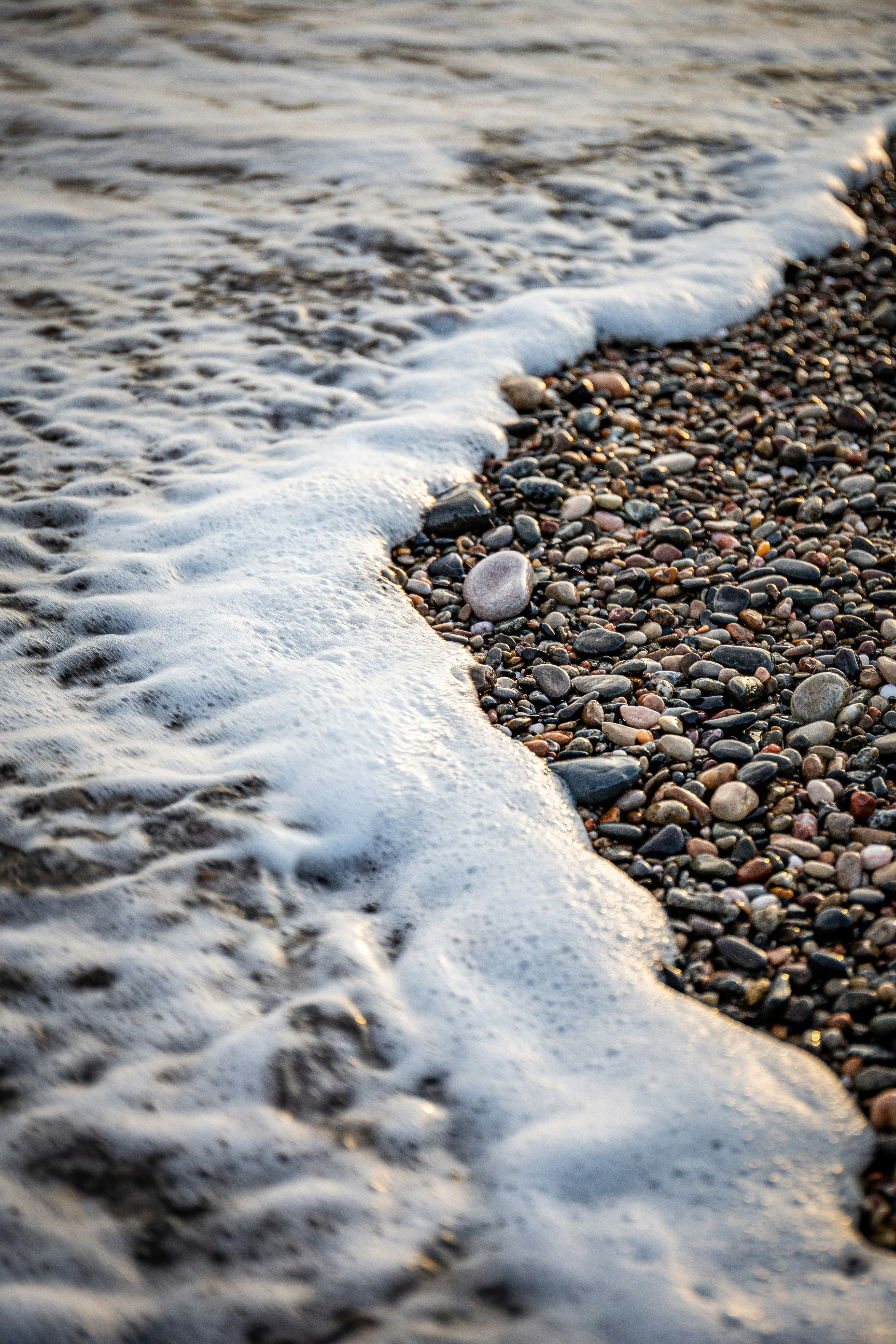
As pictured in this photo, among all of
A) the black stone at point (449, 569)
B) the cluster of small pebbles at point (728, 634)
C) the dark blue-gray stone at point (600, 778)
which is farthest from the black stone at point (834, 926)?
the black stone at point (449, 569)

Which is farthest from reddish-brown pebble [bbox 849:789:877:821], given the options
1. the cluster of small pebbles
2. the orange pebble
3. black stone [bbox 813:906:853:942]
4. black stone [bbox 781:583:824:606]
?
black stone [bbox 781:583:824:606]

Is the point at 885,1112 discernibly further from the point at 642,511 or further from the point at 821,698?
the point at 642,511

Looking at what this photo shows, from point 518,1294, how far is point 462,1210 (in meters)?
0.15

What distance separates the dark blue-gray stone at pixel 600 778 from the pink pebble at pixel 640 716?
0.13 meters

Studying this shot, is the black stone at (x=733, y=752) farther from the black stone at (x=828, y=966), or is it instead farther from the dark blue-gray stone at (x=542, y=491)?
the dark blue-gray stone at (x=542, y=491)

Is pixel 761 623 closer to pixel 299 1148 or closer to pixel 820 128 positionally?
pixel 299 1148

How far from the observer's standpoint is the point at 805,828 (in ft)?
6.25

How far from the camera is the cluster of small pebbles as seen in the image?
67.5 inches

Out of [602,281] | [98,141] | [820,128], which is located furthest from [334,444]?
[820,128]

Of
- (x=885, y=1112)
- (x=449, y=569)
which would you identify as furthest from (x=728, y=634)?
(x=885, y=1112)

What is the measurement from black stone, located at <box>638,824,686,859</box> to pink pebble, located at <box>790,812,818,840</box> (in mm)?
248

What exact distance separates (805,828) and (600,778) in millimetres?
482

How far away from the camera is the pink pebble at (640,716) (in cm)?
219

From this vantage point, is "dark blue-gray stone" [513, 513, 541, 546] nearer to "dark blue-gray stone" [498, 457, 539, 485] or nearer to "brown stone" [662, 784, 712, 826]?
"dark blue-gray stone" [498, 457, 539, 485]
